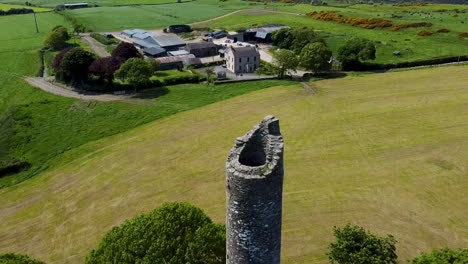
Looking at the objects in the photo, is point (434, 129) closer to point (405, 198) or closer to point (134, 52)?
point (405, 198)

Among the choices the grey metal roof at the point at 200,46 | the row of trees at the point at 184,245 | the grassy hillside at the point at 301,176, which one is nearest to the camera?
the row of trees at the point at 184,245

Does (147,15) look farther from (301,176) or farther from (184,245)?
(184,245)

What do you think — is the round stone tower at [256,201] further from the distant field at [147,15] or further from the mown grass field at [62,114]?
the distant field at [147,15]

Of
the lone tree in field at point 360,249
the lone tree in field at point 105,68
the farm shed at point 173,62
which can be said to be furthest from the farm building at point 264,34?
the lone tree in field at point 360,249

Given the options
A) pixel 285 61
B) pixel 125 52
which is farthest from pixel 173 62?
pixel 285 61

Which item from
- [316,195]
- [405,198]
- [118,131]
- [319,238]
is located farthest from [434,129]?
[118,131]

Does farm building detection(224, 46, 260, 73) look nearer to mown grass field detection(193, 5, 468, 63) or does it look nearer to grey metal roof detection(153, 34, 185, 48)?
mown grass field detection(193, 5, 468, 63)
